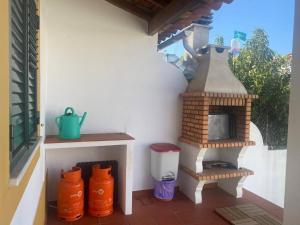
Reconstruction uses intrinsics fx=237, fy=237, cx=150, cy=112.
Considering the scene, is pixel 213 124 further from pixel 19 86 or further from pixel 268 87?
pixel 19 86

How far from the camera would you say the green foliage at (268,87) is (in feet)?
13.9

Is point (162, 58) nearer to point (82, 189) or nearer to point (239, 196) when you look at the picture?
point (82, 189)

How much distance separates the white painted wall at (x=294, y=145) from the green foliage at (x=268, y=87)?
274cm

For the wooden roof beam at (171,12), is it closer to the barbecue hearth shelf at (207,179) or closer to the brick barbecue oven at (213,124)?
the brick barbecue oven at (213,124)

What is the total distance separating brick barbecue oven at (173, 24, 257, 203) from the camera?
2891 millimetres

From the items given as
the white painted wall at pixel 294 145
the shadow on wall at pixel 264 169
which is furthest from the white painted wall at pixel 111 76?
the white painted wall at pixel 294 145

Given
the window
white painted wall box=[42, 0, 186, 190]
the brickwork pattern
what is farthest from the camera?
the brickwork pattern

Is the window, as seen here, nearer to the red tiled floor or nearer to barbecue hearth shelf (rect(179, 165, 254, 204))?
the red tiled floor

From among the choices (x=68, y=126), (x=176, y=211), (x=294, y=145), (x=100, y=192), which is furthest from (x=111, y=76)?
(x=294, y=145)

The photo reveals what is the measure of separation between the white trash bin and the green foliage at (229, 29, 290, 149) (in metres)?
2.01

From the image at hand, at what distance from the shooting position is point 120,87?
9.77 feet

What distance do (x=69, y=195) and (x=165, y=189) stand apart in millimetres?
1159

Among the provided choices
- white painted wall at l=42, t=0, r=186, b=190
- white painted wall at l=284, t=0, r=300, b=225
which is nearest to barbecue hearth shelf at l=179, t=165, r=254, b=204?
white painted wall at l=42, t=0, r=186, b=190

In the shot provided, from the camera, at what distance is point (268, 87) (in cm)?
433
